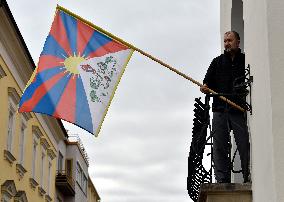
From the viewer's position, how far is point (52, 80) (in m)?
7.67

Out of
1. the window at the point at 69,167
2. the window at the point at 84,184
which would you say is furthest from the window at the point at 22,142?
the window at the point at 84,184

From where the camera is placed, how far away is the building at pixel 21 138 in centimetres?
2441

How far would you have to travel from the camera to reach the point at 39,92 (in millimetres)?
7691

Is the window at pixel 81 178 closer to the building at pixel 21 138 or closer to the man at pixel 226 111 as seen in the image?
the building at pixel 21 138

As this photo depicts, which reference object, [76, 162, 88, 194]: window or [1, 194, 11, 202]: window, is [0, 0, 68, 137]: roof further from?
[76, 162, 88, 194]: window

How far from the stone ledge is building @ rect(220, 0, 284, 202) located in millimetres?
150

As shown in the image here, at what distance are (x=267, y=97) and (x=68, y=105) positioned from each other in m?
2.79

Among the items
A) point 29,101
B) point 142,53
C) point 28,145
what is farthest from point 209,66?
point 28,145

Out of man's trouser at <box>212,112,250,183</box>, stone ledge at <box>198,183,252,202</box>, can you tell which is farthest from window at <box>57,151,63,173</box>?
stone ledge at <box>198,183,252,202</box>

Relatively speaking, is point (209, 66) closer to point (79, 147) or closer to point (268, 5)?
point (268, 5)

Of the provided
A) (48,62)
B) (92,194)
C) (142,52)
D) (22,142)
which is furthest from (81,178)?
(142,52)

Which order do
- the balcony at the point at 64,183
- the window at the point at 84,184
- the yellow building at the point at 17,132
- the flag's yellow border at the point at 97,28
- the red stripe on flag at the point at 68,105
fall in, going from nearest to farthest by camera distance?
the red stripe on flag at the point at 68,105 → the flag's yellow border at the point at 97,28 → the yellow building at the point at 17,132 → the balcony at the point at 64,183 → the window at the point at 84,184

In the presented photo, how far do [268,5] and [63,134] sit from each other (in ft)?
107

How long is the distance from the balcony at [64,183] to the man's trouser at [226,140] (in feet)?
102
